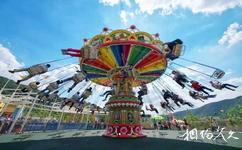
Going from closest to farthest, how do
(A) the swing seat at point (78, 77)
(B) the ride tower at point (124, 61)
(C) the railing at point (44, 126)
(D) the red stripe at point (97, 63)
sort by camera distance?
(B) the ride tower at point (124, 61)
(D) the red stripe at point (97, 63)
(A) the swing seat at point (78, 77)
(C) the railing at point (44, 126)

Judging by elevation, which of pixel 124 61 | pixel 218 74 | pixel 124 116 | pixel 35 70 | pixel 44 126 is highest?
pixel 124 61

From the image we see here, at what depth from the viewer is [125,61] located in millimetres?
14492

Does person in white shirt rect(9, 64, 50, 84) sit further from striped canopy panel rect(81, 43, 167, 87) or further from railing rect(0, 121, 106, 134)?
railing rect(0, 121, 106, 134)

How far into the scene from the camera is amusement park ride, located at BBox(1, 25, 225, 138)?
1302cm

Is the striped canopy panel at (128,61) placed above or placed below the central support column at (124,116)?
above

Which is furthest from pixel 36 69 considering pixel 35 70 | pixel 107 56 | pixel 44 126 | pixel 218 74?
pixel 218 74

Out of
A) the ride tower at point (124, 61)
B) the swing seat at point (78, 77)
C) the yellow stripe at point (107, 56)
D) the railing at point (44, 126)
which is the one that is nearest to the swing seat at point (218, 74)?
the ride tower at point (124, 61)

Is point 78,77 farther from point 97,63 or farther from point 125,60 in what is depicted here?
point 125,60

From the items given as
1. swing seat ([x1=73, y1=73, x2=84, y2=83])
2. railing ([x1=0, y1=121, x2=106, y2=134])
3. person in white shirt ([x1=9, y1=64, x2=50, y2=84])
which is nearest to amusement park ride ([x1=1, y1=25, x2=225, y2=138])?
swing seat ([x1=73, y1=73, x2=84, y2=83])

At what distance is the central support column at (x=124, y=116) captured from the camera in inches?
518

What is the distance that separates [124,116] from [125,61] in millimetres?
4454

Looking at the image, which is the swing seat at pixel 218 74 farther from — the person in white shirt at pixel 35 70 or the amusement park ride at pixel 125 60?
the person in white shirt at pixel 35 70

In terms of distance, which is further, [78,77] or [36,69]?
[78,77]

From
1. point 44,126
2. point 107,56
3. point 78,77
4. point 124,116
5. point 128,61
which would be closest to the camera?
point 124,116
